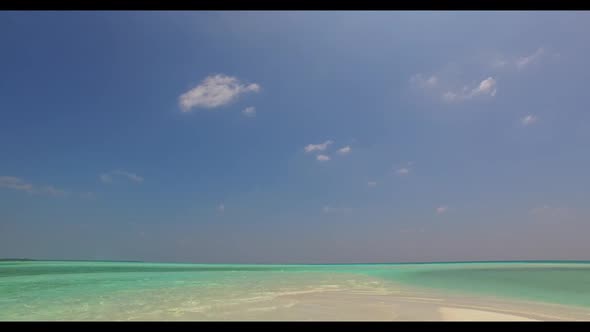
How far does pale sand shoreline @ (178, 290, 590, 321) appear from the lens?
18.7ft

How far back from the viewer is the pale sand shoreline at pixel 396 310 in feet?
18.7

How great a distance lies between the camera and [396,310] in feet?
21.0

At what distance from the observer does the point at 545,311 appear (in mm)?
6582
